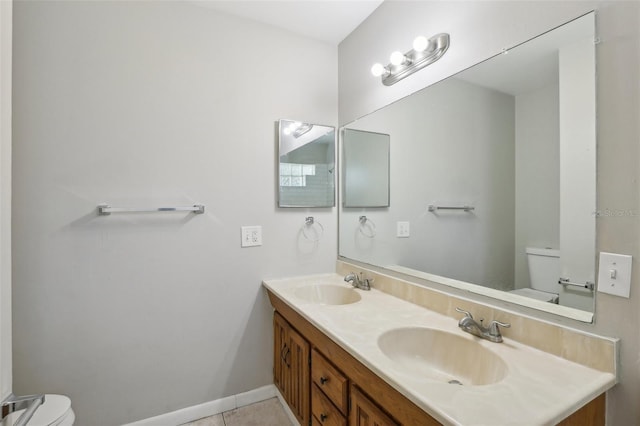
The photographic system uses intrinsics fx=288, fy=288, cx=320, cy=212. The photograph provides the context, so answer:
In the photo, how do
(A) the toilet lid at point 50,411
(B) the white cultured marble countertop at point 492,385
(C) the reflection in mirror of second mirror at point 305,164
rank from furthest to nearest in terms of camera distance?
(C) the reflection in mirror of second mirror at point 305,164
(A) the toilet lid at point 50,411
(B) the white cultured marble countertop at point 492,385

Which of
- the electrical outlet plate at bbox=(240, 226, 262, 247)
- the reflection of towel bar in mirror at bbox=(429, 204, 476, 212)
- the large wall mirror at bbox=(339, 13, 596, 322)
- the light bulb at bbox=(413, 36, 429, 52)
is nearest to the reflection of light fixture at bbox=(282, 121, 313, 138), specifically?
the large wall mirror at bbox=(339, 13, 596, 322)

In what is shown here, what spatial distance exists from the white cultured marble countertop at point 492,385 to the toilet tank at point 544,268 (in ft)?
0.75

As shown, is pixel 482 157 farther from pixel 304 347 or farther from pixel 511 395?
pixel 304 347

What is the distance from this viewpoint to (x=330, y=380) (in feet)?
4.04

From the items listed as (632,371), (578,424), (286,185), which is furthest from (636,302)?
(286,185)

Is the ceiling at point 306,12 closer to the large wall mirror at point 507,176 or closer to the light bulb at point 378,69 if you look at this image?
the light bulb at point 378,69

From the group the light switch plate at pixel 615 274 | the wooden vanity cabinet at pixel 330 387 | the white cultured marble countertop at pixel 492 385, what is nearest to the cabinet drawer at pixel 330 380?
the wooden vanity cabinet at pixel 330 387

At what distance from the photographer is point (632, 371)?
0.83 metres

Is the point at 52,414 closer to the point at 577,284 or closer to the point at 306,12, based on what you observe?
the point at 577,284

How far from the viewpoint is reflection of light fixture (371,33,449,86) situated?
1.39m

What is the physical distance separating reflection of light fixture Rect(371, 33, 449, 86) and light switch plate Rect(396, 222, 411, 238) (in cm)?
84

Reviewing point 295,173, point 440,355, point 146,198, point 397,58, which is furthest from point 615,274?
point 146,198

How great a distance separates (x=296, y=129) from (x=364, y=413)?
1.69 metres

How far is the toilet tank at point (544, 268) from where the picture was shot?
1.02m
